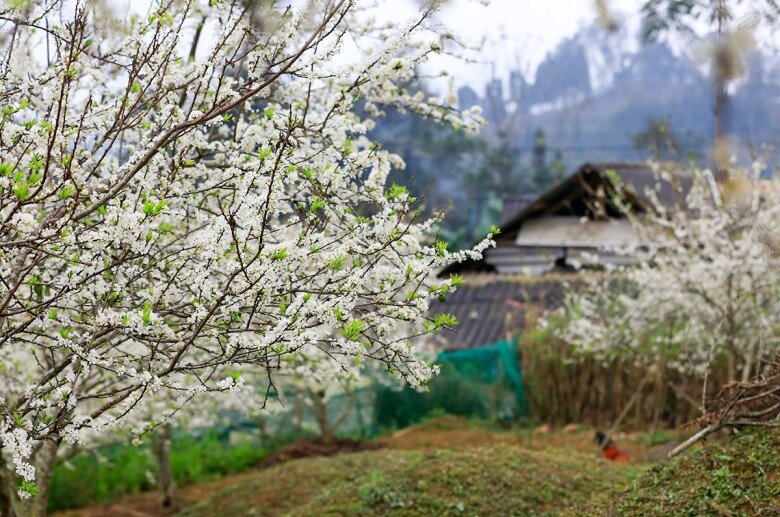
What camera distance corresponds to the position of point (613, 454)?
457 inches

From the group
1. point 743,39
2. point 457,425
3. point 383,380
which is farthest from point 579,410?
point 743,39

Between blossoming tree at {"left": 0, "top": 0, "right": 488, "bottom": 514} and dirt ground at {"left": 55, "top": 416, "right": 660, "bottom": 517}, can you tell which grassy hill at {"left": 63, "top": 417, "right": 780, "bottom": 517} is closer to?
dirt ground at {"left": 55, "top": 416, "right": 660, "bottom": 517}

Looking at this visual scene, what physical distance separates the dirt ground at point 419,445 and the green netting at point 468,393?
668 millimetres

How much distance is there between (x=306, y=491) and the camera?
32.8 feet

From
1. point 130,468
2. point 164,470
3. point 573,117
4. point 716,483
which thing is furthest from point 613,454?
point 573,117

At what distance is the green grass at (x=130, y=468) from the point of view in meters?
13.4

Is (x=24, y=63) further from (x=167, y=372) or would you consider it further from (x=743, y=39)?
(x=743, y=39)

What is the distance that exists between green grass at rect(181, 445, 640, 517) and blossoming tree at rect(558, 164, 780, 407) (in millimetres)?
3786

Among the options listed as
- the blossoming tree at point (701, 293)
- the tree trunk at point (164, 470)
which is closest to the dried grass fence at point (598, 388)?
the blossoming tree at point (701, 293)

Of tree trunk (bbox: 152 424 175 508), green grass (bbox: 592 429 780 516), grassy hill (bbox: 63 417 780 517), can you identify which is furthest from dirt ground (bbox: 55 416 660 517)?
green grass (bbox: 592 429 780 516)

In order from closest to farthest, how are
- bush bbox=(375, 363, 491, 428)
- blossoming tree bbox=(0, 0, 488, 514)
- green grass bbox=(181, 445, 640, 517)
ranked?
1. blossoming tree bbox=(0, 0, 488, 514)
2. green grass bbox=(181, 445, 640, 517)
3. bush bbox=(375, 363, 491, 428)

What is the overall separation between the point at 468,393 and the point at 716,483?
414 inches

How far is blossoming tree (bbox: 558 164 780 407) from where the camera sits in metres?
12.6

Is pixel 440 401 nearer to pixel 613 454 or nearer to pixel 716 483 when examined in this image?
pixel 613 454
